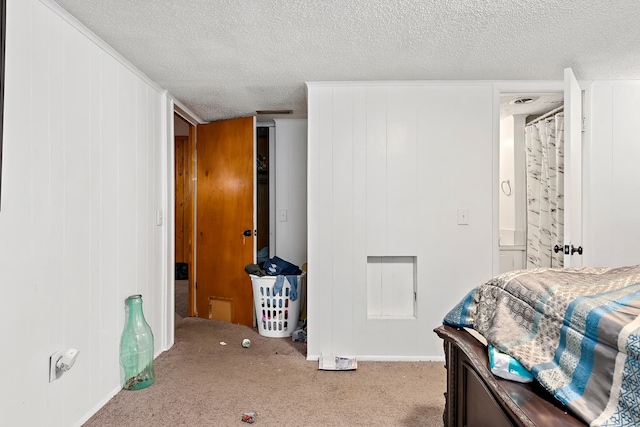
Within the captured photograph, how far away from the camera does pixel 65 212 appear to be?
1870 millimetres

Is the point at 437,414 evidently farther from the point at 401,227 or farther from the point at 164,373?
the point at 164,373

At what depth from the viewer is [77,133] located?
196cm

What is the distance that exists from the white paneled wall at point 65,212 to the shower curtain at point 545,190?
3.33 metres

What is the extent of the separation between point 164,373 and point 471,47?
2.84 metres

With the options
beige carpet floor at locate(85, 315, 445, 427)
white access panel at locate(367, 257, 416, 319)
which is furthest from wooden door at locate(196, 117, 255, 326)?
white access panel at locate(367, 257, 416, 319)

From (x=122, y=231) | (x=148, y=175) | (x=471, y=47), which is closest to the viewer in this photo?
(x=471, y=47)

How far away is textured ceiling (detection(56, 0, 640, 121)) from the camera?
1802 millimetres

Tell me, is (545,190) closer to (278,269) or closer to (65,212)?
(278,269)

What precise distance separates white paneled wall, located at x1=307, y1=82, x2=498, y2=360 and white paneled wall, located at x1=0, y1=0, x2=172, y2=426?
1257mm

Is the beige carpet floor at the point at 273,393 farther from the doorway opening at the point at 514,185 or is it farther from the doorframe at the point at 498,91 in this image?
the doorway opening at the point at 514,185

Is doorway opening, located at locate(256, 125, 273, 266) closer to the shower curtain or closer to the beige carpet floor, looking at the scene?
the beige carpet floor

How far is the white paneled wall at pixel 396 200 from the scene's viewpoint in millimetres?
2863

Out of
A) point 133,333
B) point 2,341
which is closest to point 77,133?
point 2,341

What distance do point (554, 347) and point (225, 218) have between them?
3.23 metres
